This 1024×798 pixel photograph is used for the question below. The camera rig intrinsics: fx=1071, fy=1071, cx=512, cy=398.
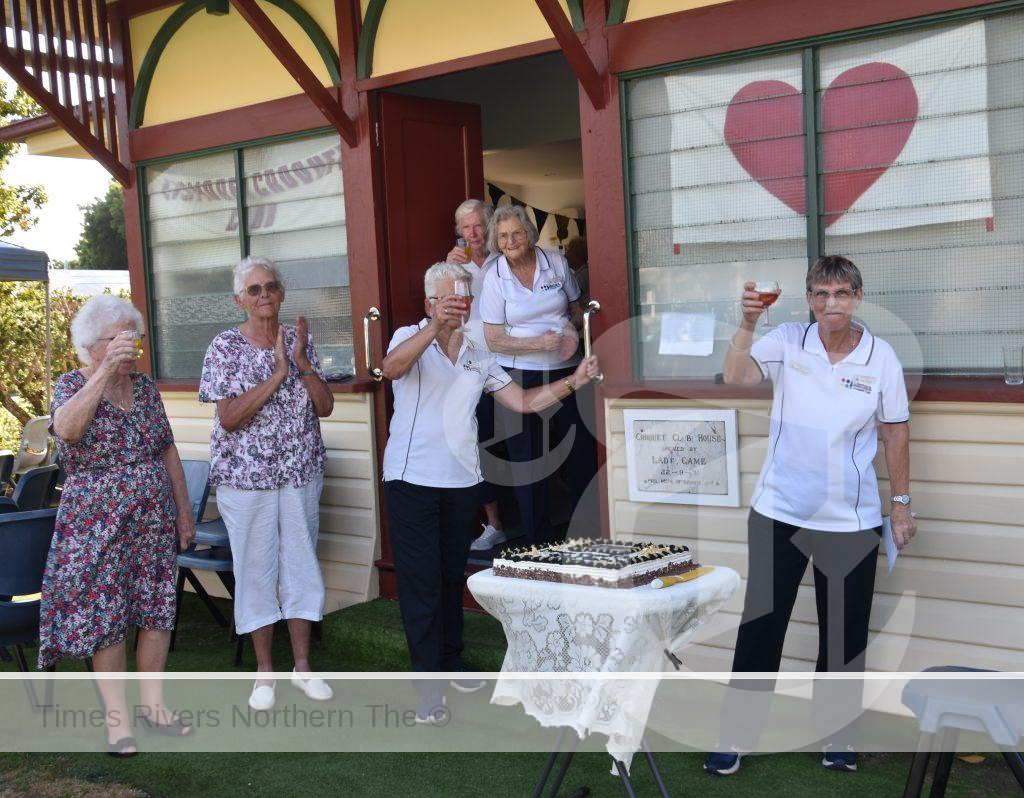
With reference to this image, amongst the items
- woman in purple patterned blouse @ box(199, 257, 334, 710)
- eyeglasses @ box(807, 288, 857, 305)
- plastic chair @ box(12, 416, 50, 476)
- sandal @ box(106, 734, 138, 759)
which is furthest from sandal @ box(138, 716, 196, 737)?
plastic chair @ box(12, 416, 50, 476)

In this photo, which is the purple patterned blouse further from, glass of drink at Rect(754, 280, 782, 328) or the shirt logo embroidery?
the shirt logo embroidery

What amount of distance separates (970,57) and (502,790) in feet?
9.65

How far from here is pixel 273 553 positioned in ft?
14.3

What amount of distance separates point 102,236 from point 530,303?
33.3m

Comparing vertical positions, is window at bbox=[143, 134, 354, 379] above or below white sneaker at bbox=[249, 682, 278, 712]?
above

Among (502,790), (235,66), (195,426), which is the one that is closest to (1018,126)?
(502,790)

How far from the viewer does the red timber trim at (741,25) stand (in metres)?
3.78

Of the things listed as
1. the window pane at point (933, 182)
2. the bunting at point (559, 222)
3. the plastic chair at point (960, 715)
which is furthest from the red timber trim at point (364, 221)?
the bunting at point (559, 222)

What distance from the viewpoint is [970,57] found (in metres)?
3.69

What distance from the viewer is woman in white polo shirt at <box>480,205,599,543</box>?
4.75 meters

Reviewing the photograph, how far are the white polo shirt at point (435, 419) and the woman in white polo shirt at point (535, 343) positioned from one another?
31.1 inches

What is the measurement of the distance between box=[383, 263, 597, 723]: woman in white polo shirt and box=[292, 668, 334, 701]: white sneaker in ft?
1.71

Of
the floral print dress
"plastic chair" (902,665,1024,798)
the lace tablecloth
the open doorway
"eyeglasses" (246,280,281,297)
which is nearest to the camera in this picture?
"plastic chair" (902,665,1024,798)

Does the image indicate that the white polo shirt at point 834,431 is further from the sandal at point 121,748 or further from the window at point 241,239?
the window at point 241,239
